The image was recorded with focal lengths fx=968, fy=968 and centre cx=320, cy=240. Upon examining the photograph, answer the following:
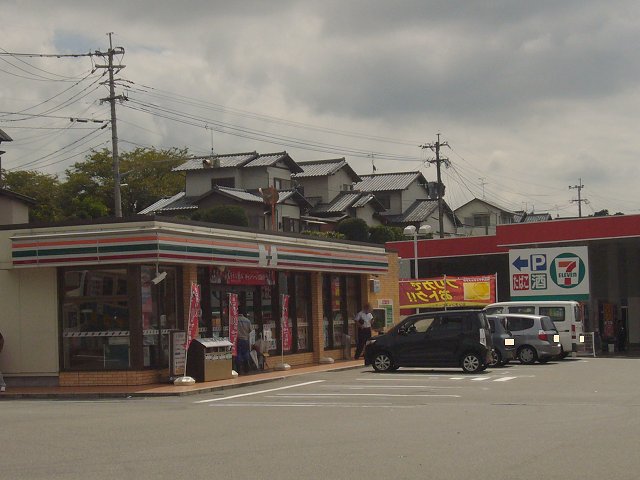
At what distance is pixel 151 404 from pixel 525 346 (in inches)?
562

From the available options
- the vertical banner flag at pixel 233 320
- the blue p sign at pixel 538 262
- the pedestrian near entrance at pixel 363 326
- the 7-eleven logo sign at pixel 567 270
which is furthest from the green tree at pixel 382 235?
the vertical banner flag at pixel 233 320

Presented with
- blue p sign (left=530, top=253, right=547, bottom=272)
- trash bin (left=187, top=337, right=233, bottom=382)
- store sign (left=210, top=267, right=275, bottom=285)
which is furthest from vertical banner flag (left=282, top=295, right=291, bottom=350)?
blue p sign (left=530, top=253, right=547, bottom=272)

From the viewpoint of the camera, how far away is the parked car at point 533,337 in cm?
2927

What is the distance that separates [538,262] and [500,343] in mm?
11759

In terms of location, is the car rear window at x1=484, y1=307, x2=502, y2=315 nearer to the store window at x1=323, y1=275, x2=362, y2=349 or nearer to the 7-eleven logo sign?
the store window at x1=323, y1=275, x2=362, y2=349

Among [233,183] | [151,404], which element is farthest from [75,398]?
[233,183]

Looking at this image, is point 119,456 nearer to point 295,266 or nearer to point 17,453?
point 17,453

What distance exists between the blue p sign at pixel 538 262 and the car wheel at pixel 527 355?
31.3 ft

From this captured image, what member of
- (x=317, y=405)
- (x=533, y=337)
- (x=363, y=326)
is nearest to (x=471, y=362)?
(x=533, y=337)

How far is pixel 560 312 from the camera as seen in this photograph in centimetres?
3159

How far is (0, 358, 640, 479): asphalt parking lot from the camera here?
33.9 feet

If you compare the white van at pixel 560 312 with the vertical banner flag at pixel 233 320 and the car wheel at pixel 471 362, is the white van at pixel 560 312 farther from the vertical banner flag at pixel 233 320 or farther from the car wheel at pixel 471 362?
the vertical banner flag at pixel 233 320

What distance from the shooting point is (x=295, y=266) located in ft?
93.1

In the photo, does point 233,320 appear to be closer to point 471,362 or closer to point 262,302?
point 262,302
